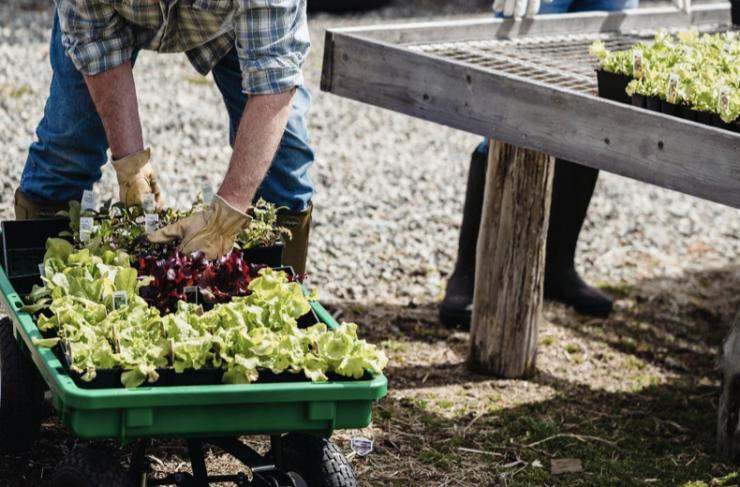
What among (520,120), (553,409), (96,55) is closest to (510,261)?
(553,409)

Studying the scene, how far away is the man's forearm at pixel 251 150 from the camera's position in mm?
2891

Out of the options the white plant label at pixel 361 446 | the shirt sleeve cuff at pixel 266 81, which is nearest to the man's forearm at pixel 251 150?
the shirt sleeve cuff at pixel 266 81

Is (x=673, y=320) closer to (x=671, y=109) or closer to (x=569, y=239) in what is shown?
(x=569, y=239)

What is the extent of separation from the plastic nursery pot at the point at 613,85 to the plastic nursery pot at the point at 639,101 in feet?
0.20

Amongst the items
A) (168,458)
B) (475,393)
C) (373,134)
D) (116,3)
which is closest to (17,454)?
(168,458)

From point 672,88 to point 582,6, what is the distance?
1.40m

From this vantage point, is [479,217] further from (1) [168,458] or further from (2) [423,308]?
(1) [168,458]

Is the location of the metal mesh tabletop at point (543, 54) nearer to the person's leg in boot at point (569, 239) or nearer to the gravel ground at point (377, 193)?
the person's leg in boot at point (569, 239)

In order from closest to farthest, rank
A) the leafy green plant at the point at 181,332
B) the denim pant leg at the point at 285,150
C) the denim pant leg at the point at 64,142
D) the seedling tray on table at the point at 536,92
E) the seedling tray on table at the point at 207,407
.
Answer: the seedling tray on table at the point at 207,407 → the leafy green plant at the point at 181,332 → the seedling tray on table at the point at 536,92 → the denim pant leg at the point at 64,142 → the denim pant leg at the point at 285,150

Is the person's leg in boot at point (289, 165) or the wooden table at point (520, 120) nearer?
the wooden table at point (520, 120)

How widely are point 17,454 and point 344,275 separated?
1.89 m

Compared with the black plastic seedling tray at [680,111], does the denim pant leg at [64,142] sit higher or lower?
lower

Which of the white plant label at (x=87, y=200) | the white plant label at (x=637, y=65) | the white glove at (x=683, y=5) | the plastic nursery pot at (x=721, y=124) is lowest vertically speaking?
the white plant label at (x=87, y=200)

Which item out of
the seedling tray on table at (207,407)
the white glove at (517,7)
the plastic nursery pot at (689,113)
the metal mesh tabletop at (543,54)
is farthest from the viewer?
the white glove at (517,7)
